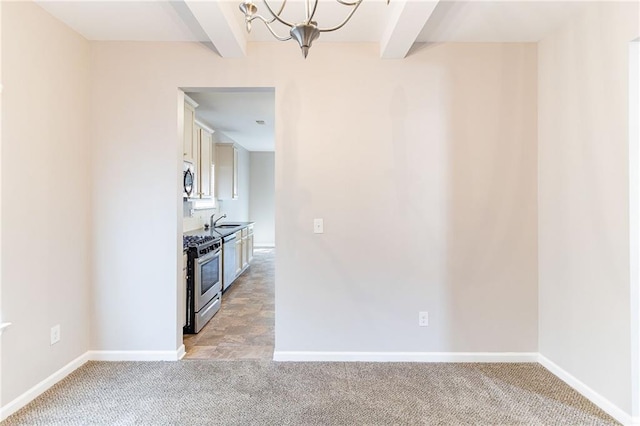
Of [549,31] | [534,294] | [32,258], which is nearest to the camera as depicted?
[32,258]

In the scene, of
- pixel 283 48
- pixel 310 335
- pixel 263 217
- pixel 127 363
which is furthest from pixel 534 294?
pixel 263 217

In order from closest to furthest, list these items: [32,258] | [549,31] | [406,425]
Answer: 1. [406,425]
2. [32,258]
3. [549,31]

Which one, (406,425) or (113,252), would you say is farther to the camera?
(113,252)

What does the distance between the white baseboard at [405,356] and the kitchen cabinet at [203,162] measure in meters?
2.77

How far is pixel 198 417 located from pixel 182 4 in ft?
8.63

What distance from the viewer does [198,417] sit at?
2.05 metres

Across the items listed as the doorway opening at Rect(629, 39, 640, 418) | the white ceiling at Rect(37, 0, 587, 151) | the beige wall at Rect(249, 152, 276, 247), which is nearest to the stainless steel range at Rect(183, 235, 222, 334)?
the white ceiling at Rect(37, 0, 587, 151)

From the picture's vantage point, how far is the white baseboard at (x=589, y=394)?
1.99m

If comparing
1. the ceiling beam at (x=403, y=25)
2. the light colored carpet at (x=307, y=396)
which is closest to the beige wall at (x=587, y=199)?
the light colored carpet at (x=307, y=396)

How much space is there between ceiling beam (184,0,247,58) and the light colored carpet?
247cm

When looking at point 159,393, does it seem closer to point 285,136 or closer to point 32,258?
point 32,258

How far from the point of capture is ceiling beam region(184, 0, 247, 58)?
2.07 m

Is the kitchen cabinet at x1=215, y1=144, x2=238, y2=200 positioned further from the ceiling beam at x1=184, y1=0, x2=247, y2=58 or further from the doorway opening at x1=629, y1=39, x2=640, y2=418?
the doorway opening at x1=629, y1=39, x2=640, y2=418

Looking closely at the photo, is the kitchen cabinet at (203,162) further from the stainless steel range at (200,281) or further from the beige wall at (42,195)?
the beige wall at (42,195)
